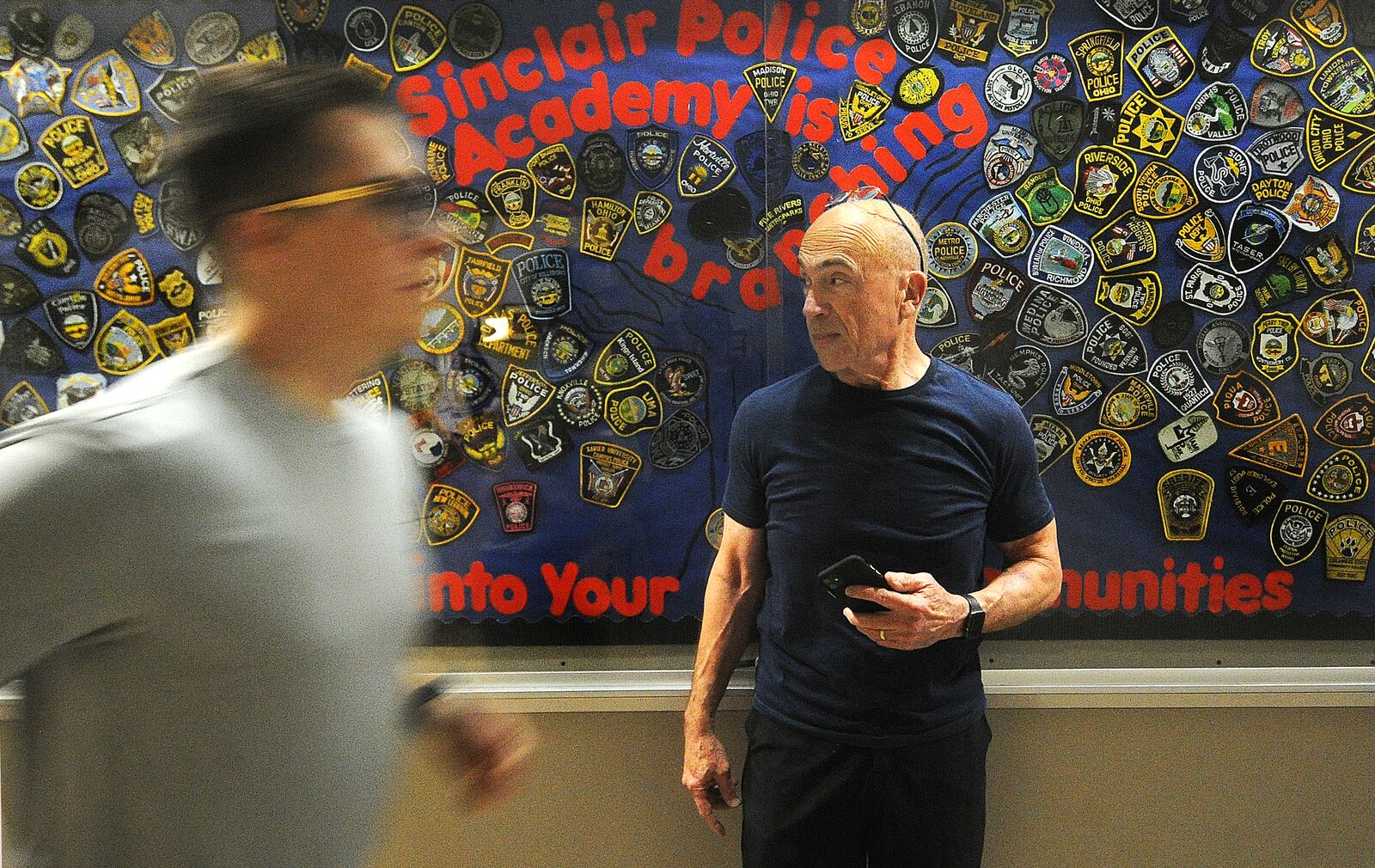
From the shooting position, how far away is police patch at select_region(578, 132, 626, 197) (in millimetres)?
2174

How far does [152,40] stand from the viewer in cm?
215

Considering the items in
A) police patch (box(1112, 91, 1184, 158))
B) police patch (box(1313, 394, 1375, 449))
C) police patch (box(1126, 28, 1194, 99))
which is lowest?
police patch (box(1313, 394, 1375, 449))

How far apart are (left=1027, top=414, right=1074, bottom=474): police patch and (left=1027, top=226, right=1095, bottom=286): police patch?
0.32 m

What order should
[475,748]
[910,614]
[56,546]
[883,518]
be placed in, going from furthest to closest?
[883,518] < [910,614] < [475,748] < [56,546]

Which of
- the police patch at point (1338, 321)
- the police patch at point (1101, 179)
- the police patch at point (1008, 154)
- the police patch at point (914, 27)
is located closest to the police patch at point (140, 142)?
the police patch at point (914, 27)

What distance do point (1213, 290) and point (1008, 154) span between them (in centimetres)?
57

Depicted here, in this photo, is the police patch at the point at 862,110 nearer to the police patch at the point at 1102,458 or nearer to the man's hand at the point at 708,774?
the police patch at the point at 1102,458

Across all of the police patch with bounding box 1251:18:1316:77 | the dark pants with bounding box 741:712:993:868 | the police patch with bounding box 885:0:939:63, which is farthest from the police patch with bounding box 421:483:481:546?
the police patch with bounding box 1251:18:1316:77

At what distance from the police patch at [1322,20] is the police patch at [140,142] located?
2.57 metres

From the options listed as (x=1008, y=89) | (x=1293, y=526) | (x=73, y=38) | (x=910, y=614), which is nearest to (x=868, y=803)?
(x=910, y=614)

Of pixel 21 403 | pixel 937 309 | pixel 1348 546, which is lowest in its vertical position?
pixel 1348 546

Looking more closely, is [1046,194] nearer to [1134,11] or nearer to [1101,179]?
[1101,179]

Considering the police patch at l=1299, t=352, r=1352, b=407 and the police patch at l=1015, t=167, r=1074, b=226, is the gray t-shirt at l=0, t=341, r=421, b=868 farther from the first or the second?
the police patch at l=1299, t=352, r=1352, b=407

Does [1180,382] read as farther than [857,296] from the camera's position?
Yes
